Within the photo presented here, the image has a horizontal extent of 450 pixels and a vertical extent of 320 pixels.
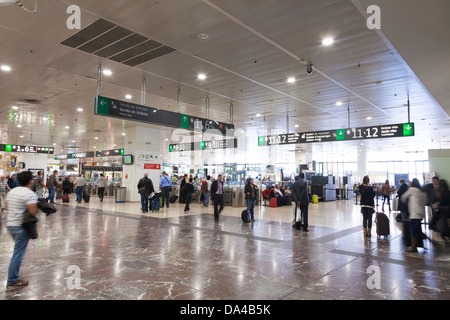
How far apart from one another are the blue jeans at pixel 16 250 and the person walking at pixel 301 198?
667 centimetres

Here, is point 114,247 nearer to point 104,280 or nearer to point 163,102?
point 104,280

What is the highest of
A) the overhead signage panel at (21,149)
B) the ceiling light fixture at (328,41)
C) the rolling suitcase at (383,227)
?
the ceiling light fixture at (328,41)

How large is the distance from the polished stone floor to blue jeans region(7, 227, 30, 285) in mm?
221

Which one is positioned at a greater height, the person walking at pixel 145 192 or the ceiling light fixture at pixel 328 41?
the ceiling light fixture at pixel 328 41

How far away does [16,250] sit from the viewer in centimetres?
385

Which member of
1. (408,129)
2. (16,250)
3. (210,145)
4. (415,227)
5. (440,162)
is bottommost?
(415,227)

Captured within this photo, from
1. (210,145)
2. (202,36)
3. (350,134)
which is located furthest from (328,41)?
(210,145)

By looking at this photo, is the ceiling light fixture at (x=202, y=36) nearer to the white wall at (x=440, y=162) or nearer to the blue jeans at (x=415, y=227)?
the blue jeans at (x=415, y=227)

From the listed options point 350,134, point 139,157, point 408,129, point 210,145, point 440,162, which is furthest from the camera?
point 139,157

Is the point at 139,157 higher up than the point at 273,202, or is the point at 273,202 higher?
the point at 139,157

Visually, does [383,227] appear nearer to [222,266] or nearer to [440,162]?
[440,162]

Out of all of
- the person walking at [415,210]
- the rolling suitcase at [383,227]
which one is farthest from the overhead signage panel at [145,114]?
the person walking at [415,210]

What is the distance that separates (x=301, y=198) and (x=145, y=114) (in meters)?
5.26

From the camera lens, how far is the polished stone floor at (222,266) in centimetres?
372
